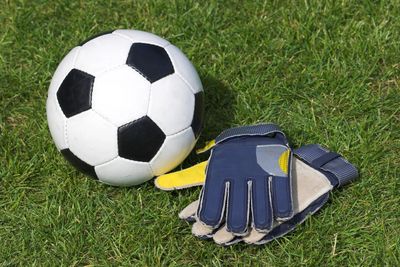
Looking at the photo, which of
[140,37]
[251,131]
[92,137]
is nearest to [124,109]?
[92,137]

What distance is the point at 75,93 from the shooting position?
9.04 feet

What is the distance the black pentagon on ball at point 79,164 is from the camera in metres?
2.83

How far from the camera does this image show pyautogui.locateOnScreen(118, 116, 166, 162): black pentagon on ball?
2.71 metres

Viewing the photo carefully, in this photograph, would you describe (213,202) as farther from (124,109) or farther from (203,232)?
(124,109)

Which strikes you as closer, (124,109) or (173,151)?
(124,109)

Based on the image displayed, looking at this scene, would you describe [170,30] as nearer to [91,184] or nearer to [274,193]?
[91,184]

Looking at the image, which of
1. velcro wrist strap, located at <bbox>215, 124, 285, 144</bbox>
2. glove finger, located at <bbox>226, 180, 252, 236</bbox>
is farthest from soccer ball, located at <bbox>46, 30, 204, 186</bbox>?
glove finger, located at <bbox>226, 180, 252, 236</bbox>

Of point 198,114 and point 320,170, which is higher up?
point 198,114

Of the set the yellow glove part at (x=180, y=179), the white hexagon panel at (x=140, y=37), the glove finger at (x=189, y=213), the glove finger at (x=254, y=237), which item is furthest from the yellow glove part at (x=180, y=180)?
the white hexagon panel at (x=140, y=37)

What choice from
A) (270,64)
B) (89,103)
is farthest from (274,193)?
(270,64)

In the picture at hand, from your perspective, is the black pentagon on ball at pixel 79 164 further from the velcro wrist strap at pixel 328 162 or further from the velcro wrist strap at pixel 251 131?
the velcro wrist strap at pixel 328 162

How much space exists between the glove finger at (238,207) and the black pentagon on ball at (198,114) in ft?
0.99

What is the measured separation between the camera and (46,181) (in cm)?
310

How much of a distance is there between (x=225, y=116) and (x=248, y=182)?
2.25ft
